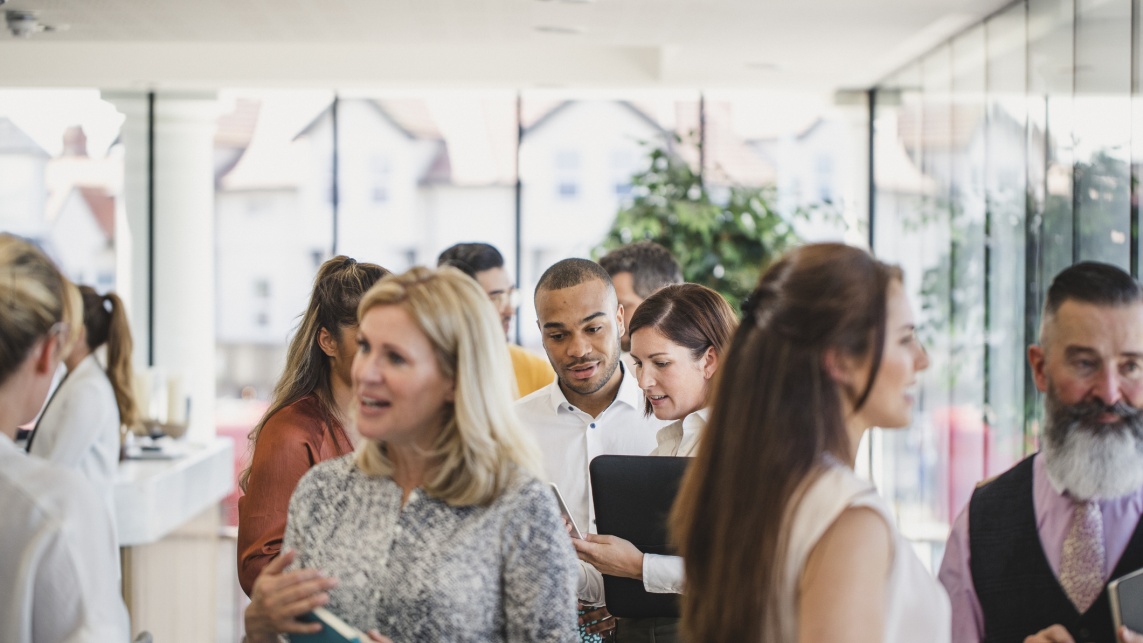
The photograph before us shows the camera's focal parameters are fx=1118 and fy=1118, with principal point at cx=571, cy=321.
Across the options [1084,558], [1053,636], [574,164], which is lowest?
[1053,636]

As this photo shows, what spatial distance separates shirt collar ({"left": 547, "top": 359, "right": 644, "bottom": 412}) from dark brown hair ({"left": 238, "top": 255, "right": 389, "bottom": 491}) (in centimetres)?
66

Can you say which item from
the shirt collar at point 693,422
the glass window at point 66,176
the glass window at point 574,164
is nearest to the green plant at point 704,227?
the glass window at point 574,164

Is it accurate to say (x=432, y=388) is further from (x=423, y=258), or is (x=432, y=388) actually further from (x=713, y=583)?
(x=423, y=258)

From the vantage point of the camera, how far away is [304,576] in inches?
63.9

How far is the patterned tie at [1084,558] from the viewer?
6.02 ft

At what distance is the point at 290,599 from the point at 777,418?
749mm

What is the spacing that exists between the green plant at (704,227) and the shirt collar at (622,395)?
12.7ft

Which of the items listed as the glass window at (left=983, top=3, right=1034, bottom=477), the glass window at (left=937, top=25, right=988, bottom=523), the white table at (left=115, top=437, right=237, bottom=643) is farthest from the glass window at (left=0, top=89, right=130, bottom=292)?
the glass window at (left=983, top=3, right=1034, bottom=477)

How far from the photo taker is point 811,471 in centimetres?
140

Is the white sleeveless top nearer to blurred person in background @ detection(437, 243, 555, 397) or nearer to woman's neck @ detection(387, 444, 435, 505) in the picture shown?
woman's neck @ detection(387, 444, 435, 505)

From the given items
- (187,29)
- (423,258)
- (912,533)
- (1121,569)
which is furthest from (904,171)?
(1121,569)

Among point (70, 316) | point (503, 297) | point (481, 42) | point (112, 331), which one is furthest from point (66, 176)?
point (70, 316)

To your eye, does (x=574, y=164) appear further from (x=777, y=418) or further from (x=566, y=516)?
(x=777, y=418)

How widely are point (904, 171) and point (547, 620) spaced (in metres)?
5.90
